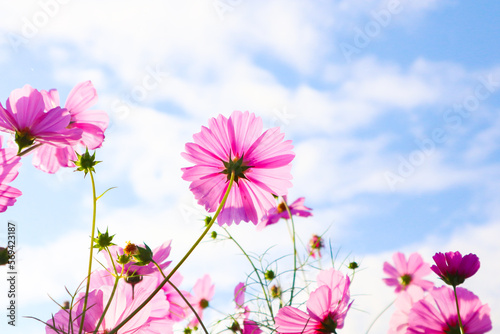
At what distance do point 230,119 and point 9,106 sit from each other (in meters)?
0.35

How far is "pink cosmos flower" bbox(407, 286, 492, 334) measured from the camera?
2.92 feet

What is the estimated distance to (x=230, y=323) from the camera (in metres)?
1.20

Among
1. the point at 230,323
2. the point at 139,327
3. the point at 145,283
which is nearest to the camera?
the point at 139,327

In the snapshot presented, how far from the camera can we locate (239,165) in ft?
2.58

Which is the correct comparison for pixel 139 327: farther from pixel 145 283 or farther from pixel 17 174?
pixel 17 174

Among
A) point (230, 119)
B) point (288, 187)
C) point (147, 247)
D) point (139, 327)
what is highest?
point (230, 119)

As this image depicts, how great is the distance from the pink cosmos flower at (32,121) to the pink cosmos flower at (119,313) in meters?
0.24

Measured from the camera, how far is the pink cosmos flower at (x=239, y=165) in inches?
29.7

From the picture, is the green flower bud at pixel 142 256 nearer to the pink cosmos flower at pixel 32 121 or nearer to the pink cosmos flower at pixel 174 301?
the pink cosmos flower at pixel 32 121

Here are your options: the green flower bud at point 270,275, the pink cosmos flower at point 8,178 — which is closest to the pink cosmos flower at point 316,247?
the green flower bud at point 270,275

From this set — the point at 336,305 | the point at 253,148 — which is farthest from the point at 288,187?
the point at 336,305

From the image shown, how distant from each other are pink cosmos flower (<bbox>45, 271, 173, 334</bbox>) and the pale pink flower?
1.94 ft

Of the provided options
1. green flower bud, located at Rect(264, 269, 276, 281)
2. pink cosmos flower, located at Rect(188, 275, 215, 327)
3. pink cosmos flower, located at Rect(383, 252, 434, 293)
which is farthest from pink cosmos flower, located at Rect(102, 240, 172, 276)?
pink cosmos flower, located at Rect(383, 252, 434, 293)

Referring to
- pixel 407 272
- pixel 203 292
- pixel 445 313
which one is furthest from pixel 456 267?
pixel 407 272
